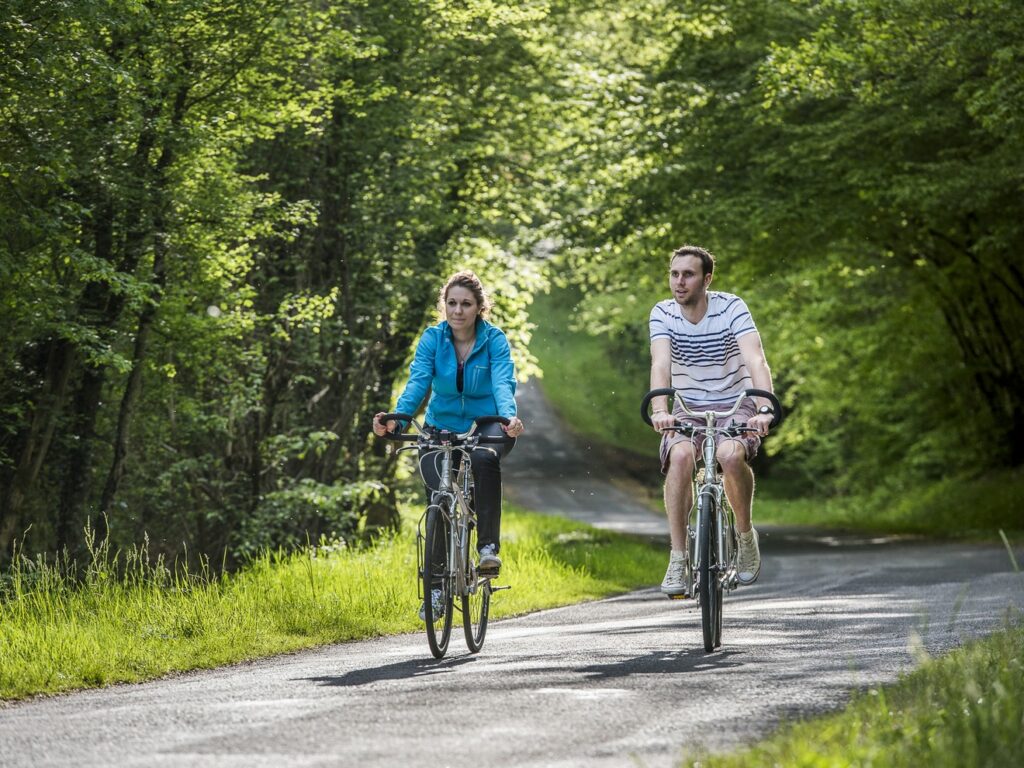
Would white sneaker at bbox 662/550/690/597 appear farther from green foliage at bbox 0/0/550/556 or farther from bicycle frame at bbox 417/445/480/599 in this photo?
green foliage at bbox 0/0/550/556

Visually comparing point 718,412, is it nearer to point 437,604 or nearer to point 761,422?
point 761,422

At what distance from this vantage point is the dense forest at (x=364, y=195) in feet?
47.5

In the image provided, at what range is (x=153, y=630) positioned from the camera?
9508mm

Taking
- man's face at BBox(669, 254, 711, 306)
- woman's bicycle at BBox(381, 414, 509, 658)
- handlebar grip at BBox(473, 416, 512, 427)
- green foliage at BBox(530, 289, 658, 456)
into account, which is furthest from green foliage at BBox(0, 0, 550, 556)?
green foliage at BBox(530, 289, 658, 456)

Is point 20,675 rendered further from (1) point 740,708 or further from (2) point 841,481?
(2) point 841,481

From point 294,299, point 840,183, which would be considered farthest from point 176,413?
point 840,183

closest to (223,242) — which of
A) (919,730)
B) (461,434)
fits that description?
(461,434)

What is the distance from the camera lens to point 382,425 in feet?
28.0

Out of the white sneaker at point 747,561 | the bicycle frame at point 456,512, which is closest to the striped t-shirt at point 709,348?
the white sneaker at point 747,561

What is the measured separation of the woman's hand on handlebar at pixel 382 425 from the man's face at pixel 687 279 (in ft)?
5.87

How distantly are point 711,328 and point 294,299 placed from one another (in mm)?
9323

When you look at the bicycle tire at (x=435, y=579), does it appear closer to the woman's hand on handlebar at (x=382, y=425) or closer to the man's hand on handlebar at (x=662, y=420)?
the woman's hand on handlebar at (x=382, y=425)

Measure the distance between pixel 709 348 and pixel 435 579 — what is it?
208 centimetres

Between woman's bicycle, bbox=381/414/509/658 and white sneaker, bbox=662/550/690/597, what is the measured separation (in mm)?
1069
